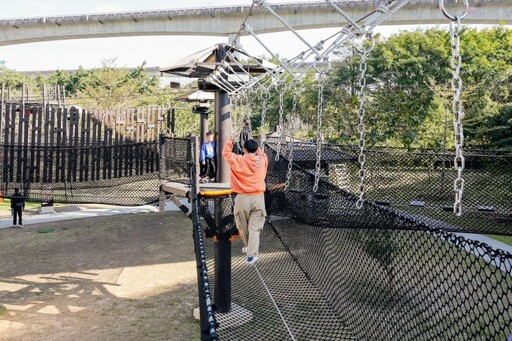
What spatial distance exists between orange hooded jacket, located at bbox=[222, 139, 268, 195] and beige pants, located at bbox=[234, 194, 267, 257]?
8 cm

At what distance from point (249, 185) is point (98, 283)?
3.71 m

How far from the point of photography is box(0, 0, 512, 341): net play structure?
3421 mm

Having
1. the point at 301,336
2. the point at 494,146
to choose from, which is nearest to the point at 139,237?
the point at 301,336

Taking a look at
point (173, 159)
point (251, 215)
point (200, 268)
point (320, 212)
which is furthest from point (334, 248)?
point (200, 268)

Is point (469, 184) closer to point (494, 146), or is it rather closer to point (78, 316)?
point (78, 316)

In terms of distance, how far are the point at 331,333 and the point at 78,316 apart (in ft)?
10.7

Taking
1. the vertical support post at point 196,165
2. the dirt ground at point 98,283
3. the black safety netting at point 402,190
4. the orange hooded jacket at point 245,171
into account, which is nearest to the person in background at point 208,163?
the vertical support post at point 196,165

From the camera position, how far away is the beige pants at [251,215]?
480 cm

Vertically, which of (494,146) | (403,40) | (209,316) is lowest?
(209,316)

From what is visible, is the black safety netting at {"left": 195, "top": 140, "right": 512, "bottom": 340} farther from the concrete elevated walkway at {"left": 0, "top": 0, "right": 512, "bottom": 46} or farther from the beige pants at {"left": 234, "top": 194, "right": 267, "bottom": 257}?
the concrete elevated walkway at {"left": 0, "top": 0, "right": 512, "bottom": 46}

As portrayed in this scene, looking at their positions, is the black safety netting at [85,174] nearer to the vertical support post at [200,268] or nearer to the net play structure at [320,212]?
the net play structure at [320,212]

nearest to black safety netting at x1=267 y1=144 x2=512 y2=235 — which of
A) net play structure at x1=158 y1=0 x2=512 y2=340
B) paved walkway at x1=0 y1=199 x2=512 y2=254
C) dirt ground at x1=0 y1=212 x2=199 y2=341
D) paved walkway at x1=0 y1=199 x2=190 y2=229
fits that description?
net play structure at x1=158 y1=0 x2=512 y2=340

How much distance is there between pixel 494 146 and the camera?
17094mm

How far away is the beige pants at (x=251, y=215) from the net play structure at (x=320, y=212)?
1.64ft
